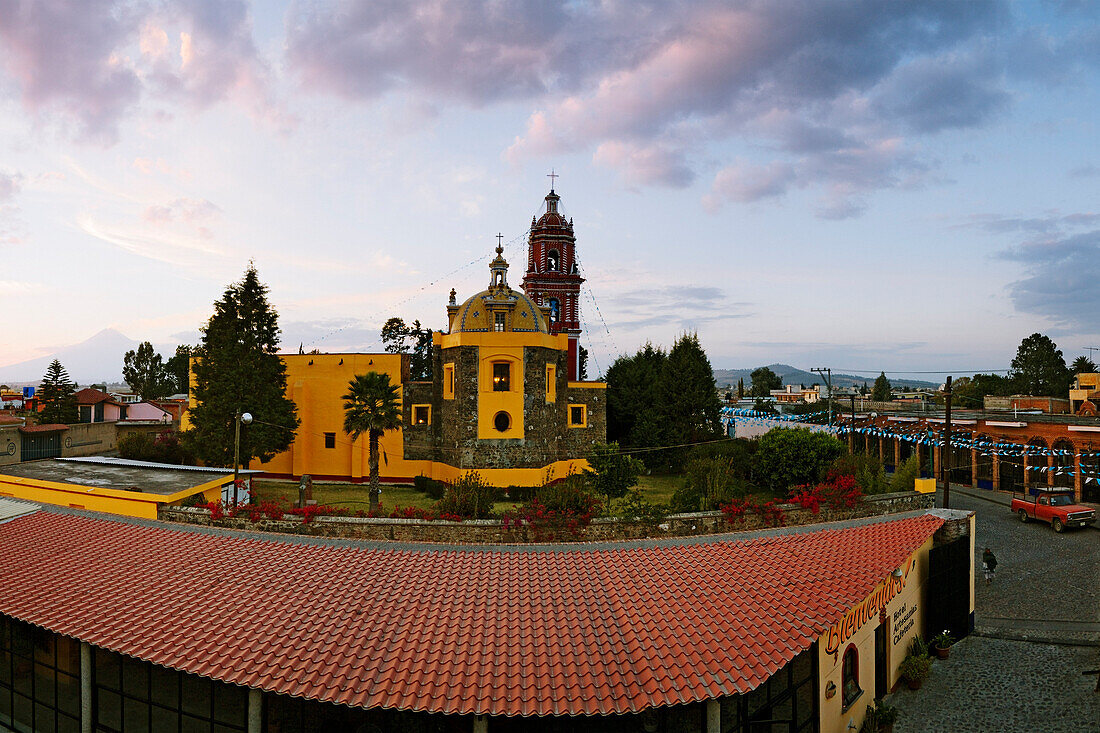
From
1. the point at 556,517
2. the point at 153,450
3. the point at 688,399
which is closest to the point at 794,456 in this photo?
the point at 688,399

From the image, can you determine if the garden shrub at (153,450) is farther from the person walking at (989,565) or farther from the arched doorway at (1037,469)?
the arched doorway at (1037,469)

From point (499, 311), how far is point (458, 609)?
30.7m

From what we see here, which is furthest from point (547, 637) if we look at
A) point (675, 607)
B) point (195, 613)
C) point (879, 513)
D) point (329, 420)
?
point (329, 420)

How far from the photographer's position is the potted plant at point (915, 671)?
638 inches

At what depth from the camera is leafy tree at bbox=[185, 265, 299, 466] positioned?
35500mm

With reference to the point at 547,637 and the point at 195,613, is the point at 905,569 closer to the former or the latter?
the point at 547,637

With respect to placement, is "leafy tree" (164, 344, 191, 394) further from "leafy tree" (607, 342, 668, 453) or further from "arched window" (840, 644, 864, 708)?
"arched window" (840, 644, 864, 708)

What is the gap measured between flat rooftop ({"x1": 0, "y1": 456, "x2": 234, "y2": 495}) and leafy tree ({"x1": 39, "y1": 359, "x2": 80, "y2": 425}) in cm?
2410

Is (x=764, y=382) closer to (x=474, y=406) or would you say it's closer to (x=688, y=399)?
(x=688, y=399)

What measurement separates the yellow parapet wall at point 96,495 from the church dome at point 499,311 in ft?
71.1

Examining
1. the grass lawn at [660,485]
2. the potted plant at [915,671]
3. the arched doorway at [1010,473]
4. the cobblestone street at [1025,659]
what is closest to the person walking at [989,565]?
the cobblestone street at [1025,659]

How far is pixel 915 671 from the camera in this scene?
53.2ft

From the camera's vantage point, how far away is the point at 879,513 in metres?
18.9

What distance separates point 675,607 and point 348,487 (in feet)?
108
